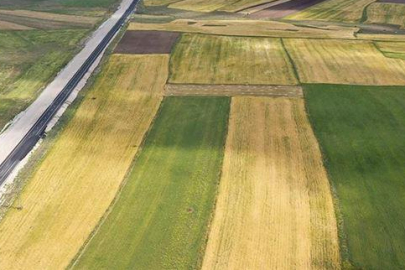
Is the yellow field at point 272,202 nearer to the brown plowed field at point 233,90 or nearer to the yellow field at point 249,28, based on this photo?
the brown plowed field at point 233,90

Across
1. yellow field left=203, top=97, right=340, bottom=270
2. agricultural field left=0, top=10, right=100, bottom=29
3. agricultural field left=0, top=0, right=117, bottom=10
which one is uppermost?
yellow field left=203, top=97, right=340, bottom=270

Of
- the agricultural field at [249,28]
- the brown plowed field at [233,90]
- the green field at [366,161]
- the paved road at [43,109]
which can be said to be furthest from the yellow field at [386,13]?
the paved road at [43,109]

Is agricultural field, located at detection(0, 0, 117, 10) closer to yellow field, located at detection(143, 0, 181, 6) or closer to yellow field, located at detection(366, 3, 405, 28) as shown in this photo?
yellow field, located at detection(143, 0, 181, 6)

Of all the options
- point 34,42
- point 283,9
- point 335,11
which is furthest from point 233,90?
point 335,11

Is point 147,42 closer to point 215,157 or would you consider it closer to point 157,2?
point 157,2

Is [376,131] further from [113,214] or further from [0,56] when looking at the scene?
[0,56]

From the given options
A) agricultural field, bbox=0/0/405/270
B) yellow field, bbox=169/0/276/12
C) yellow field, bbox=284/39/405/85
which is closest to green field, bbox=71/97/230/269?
agricultural field, bbox=0/0/405/270

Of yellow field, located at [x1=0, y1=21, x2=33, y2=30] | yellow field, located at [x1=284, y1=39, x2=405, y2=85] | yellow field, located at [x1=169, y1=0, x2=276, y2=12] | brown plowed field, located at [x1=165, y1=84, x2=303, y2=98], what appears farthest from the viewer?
yellow field, located at [x1=169, y1=0, x2=276, y2=12]
